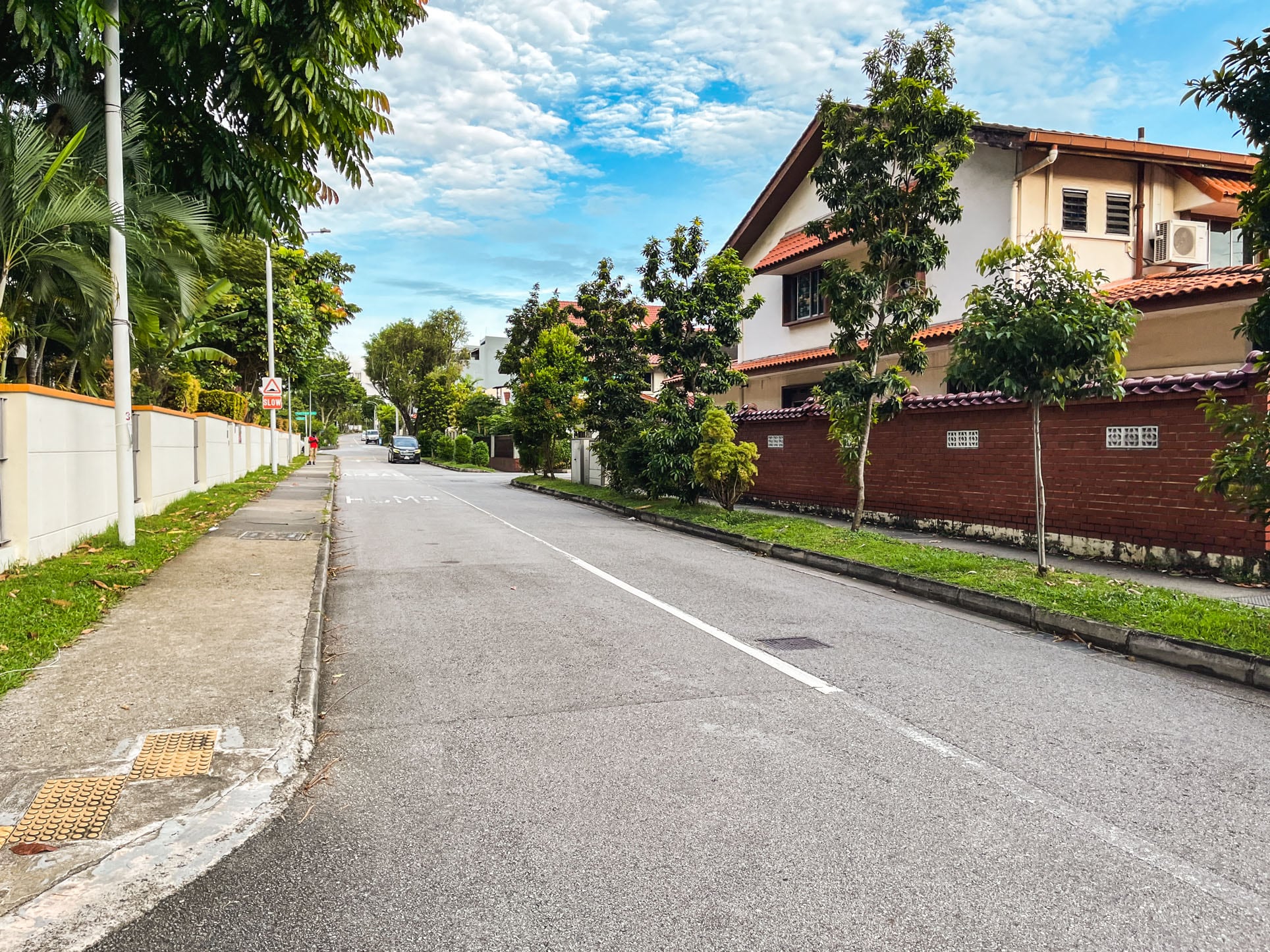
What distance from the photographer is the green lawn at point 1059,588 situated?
6805mm

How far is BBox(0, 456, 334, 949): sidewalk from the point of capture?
3.12 m

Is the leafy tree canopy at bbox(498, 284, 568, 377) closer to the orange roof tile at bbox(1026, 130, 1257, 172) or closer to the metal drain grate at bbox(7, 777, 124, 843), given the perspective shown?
the orange roof tile at bbox(1026, 130, 1257, 172)

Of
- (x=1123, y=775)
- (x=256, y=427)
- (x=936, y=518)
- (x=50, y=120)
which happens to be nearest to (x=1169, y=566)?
(x=936, y=518)

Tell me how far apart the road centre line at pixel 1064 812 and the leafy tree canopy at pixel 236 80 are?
7.98m

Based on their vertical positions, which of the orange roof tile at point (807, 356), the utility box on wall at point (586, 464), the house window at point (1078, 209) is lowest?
the utility box on wall at point (586, 464)

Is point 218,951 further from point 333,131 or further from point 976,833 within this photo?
point 333,131

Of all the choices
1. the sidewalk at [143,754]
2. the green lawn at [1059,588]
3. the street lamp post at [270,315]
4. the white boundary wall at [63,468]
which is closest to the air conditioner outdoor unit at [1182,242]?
the green lawn at [1059,588]

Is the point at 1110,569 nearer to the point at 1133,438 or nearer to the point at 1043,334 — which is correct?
the point at 1133,438

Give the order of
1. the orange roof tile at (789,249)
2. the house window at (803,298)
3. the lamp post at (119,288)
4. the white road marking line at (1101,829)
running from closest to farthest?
the white road marking line at (1101,829) < the lamp post at (119,288) < the orange roof tile at (789,249) < the house window at (803,298)

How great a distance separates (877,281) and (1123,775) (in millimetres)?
10140

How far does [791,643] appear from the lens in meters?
6.90

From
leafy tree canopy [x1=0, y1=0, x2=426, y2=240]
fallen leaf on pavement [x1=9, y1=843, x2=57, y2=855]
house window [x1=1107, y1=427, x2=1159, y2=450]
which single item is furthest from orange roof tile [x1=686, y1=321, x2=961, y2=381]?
fallen leaf on pavement [x1=9, y1=843, x2=57, y2=855]

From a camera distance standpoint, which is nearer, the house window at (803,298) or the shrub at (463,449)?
the house window at (803,298)

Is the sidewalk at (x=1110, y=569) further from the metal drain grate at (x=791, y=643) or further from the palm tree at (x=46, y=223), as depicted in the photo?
the palm tree at (x=46, y=223)
